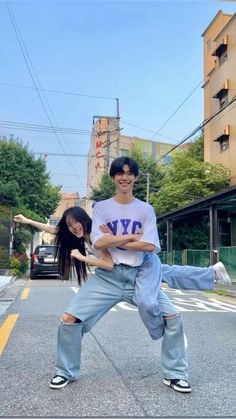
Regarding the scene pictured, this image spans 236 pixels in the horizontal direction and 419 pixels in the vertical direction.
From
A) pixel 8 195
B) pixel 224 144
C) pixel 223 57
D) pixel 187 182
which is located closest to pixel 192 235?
pixel 187 182

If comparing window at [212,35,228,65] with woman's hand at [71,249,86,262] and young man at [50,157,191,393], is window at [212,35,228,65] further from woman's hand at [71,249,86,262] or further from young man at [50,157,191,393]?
woman's hand at [71,249,86,262]

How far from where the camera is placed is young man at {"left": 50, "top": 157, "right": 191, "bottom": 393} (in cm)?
389

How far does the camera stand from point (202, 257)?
23141 mm

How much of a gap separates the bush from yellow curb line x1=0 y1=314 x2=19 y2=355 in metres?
12.1

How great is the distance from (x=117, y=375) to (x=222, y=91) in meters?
23.8

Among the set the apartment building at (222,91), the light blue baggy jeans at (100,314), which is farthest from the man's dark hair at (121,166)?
the apartment building at (222,91)

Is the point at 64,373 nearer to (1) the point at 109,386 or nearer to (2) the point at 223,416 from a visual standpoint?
(1) the point at 109,386

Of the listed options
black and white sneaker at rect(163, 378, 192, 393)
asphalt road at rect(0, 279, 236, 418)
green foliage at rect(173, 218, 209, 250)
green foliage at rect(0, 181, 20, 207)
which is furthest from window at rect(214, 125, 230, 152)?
black and white sneaker at rect(163, 378, 192, 393)

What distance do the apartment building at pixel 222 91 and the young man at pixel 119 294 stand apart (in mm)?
20572

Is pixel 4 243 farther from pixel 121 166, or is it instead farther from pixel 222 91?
pixel 121 166

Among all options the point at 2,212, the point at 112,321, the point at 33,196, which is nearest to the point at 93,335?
the point at 112,321

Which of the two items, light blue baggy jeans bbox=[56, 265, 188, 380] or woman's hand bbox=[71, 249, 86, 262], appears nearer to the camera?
light blue baggy jeans bbox=[56, 265, 188, 380]

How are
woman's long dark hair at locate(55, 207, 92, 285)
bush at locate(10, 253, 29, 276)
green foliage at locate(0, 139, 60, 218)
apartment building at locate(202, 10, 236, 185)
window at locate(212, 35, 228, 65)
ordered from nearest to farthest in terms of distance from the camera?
woman's long dark hair at locate(55, 207, 92, 285)
bush at locate(10, 253, 29, 276)
apartment building at locate(202, 10, 236, 185)
window at locate(212, 35, 228, 65)
green foliage at locate(0, 139, 60, 218)

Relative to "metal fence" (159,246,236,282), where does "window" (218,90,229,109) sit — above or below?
above
